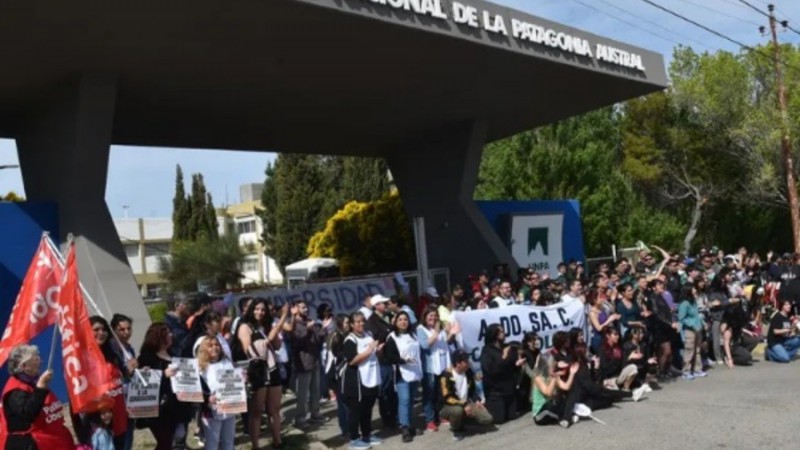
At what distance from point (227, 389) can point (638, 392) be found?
246 inches

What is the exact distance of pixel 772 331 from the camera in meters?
15.0

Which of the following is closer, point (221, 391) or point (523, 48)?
point (221, 391)

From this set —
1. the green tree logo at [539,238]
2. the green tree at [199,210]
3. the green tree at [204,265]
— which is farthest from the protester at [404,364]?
the green tree at [199,210]

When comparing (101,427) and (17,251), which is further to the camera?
(17,251)

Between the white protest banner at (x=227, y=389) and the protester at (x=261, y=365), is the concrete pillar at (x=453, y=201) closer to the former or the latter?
the protester at (x=261, y=365)

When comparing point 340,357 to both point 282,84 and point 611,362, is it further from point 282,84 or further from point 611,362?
point 282,84

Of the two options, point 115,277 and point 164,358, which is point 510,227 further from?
point 164,358

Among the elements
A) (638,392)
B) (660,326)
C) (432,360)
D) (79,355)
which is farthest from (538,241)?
(79,355)

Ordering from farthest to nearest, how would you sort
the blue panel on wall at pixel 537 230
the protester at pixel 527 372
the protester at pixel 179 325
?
1. the blue panel on wall at pixel 537 230
2. the protester at pixel 527 372
3. the protester at pixel 179 325

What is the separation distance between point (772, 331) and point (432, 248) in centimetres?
948

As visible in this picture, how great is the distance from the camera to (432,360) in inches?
424

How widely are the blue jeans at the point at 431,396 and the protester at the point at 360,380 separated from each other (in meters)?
0.97

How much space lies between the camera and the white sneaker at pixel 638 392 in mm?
11766

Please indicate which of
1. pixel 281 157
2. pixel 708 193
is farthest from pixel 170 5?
pixel 281 157
